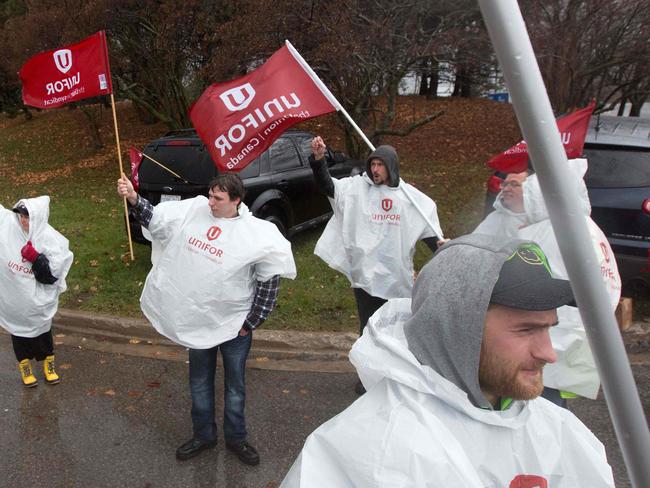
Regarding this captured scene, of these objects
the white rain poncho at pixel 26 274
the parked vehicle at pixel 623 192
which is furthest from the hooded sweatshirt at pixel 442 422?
the parked vehicle at pixel 623 192

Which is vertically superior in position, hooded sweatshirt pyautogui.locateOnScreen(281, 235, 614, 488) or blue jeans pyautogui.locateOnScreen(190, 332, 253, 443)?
hooded sweatshirt pyautogui.locateOnScreen(281, 235, 614, 488)

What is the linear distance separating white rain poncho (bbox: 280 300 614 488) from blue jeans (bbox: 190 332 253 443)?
2.18 meters

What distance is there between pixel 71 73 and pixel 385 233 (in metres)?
3.29

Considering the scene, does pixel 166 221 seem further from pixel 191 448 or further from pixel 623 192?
pixel 623 192

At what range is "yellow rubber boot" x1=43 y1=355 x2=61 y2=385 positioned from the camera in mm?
4590

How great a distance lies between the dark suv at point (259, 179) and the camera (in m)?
6.72

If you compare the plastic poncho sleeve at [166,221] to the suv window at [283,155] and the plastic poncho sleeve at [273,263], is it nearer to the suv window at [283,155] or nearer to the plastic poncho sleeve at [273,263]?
the plastic poncho sleeve at [273,263]

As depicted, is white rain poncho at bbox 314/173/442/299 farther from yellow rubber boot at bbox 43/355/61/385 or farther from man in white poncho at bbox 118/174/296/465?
yellow rubber boot at bbox 43/355/61/385

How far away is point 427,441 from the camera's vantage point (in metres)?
1.22


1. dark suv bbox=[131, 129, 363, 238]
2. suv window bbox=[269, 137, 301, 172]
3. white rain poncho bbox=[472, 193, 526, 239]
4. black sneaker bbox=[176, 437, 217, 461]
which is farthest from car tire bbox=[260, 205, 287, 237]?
white rain poncho bbox=[472, 193, 526, 239]

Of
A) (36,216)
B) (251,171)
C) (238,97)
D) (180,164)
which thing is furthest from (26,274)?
(251,171)

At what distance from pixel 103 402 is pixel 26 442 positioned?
63 cm

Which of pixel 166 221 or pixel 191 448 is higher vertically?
pixel 166 221

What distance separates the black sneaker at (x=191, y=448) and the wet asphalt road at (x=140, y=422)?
0.15 ft
